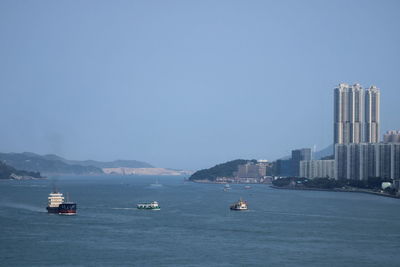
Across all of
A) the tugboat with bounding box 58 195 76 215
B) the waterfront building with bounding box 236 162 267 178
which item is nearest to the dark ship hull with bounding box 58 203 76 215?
the tugboat with bounding box 58 195 76 215

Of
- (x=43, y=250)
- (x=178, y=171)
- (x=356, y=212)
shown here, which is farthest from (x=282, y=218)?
(x=178, y=171)

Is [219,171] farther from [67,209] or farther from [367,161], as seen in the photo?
[67,209]

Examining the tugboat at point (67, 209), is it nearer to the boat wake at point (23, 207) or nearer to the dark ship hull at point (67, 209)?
the dark ship hull at point (67, 209)

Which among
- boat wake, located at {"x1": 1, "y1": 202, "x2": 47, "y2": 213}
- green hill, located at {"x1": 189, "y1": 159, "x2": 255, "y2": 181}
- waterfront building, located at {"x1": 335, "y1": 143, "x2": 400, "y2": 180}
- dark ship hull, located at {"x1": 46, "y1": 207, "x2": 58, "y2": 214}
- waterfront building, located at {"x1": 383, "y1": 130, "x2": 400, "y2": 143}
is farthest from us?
green hill, located at {"x1": 189, "y1": 159, "x2": 255, "y2": 181}

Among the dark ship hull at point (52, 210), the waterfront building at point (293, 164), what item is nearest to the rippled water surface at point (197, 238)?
the dark ship hull at point (52, 210)

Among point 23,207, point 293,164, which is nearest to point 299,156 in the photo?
point 293,164

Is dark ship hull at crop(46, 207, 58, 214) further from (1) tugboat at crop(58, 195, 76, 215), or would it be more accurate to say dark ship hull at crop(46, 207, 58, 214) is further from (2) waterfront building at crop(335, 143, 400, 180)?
(2) waterfront building at crop(335, 143, 400, 180)
